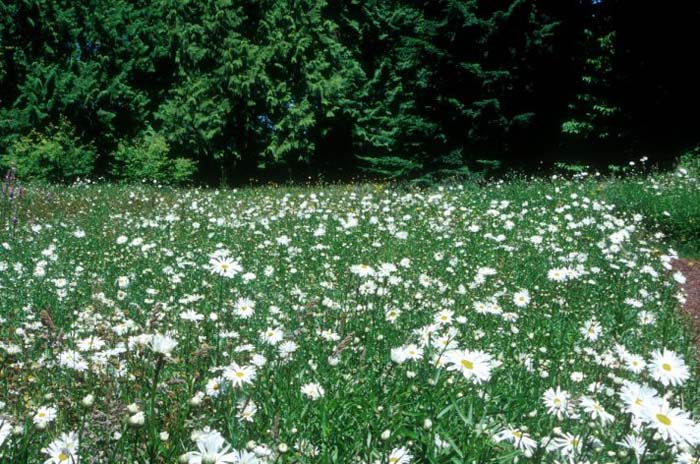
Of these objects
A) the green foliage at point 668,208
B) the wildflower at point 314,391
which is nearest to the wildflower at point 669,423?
the wildflower at point 314,391

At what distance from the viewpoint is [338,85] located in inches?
781

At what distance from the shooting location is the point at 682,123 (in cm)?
1675

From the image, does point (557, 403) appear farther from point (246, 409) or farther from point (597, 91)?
point (597, 91)

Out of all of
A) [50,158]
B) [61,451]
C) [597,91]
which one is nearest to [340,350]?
[61,451]

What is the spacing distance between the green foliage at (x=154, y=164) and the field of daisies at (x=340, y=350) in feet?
36.4

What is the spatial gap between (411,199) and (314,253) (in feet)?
13.1

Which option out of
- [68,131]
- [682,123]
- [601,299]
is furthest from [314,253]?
[68,131]

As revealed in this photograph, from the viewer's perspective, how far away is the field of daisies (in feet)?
5.68

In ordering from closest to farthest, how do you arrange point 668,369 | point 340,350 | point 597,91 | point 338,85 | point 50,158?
point 668,369 → point 340,350 → point 597,91 → point 50,158 → point 338,85

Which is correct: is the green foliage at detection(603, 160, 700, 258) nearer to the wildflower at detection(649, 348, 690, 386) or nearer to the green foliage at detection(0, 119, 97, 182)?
the wildflower at detection(649, 348, 690, 386)

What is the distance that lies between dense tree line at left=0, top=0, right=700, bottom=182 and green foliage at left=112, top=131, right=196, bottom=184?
0.06 m

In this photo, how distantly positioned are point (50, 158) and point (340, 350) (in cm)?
1963

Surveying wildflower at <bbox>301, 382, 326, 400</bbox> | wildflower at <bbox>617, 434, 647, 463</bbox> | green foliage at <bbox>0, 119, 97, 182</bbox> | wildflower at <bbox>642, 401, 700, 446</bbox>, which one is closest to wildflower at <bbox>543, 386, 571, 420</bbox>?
wildflower at <bbox>617, 434, 647, 463</bbox>

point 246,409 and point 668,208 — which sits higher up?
point 246,409
